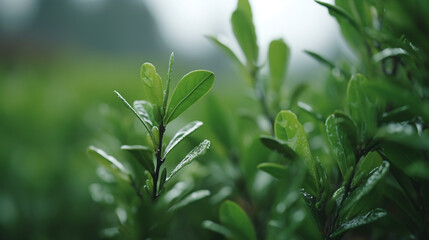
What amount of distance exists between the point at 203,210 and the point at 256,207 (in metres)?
0.22

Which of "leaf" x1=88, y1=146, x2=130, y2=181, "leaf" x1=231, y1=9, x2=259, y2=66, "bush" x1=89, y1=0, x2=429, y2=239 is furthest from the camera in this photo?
"leaf" x1=231, y1=9, x2=259, y2=66

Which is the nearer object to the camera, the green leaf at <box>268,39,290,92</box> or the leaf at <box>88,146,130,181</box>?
the leaf at <box>88,146,130,181</box>

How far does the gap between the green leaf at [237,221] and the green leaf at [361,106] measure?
19 centimetres

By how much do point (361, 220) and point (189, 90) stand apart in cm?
27

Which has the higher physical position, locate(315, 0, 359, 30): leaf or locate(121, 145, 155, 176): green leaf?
locate(315, 0, 359, 30): leaf

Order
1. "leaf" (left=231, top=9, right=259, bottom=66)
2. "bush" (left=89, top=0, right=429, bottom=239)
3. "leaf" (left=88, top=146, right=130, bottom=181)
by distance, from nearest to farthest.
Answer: "bush" (left=89, top=0, right=429, bottom=239), "leaf" (left=88, top=146, right=130, bottom=181), "leaf" (left=231, top=9, right=259, bottom=66)

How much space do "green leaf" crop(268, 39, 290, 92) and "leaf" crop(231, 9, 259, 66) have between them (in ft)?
0.12

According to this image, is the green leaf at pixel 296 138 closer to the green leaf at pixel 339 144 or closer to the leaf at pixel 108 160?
the green leaf at pixel 339 144

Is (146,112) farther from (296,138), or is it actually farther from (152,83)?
(296,138)

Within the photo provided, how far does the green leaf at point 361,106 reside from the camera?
0.40 metres

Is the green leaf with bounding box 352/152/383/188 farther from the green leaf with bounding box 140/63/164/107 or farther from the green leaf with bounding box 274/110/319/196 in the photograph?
the green leaf with bounding box 140/63/164/107

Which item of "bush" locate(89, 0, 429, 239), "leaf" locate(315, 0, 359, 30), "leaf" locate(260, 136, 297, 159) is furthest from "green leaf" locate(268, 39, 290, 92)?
"leaf" locate(260, 136, 297, 159)

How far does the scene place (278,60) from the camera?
2.14 feet

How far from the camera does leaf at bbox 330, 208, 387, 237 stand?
15.6 inches
